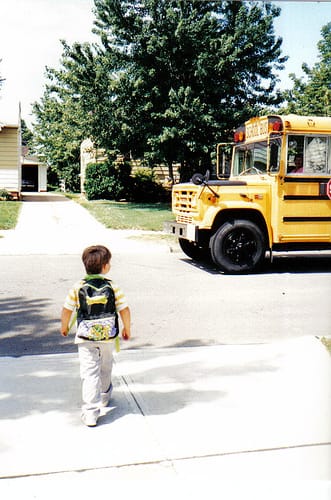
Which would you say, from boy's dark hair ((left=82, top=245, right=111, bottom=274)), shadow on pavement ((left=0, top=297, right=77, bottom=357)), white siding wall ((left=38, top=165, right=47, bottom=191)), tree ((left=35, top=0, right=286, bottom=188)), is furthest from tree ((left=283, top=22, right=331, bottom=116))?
white siding wall ((left=38, top=165, right=47, bottom=191))

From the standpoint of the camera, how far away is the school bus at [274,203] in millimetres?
9234

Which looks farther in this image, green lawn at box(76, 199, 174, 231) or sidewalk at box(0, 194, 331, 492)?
green lawn at box(76, 199, 174, 231)

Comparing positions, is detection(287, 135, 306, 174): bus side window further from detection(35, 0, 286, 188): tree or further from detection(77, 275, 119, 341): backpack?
detection(35, 0, 286, 188): tree

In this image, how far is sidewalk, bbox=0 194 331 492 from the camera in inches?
117

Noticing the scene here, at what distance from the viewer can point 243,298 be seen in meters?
7.56

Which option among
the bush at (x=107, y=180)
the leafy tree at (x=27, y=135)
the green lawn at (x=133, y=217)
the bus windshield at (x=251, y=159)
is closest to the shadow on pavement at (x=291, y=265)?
the bus windshield at (x=251, y=159)

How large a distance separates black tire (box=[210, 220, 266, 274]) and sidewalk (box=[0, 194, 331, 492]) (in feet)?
13.4

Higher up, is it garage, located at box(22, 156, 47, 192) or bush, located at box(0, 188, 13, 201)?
garage, located at box(22, 156, 47, 192)

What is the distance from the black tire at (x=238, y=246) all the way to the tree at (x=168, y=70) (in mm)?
9786

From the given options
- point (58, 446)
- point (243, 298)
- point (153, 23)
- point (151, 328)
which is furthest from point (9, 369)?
point (153, 23)

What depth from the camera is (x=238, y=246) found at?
9344 mm

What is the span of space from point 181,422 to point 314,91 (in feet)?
69.8

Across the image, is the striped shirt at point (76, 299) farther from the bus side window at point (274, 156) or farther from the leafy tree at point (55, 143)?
the leafy tree at point (55, 143)

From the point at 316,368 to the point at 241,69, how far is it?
1644 cm
